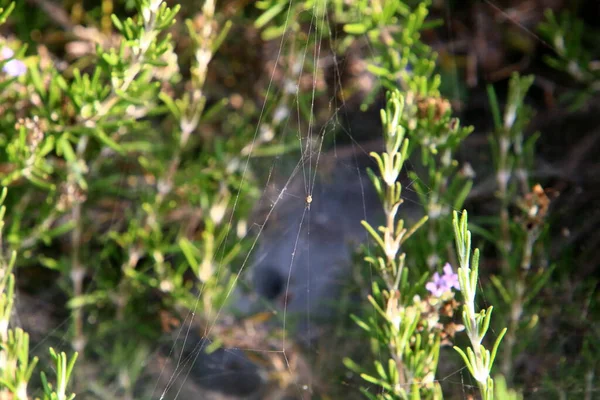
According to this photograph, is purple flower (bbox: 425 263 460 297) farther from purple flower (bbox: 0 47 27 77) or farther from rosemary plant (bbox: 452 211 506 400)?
purple flower (bbox: 0 47 27 77)

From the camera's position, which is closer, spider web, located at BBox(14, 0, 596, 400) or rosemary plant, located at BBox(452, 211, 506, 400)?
rosemary plant, located at BBox(452, 211, 506, 400)

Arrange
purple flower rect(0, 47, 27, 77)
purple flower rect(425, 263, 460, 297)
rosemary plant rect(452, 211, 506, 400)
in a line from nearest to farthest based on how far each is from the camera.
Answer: rosemary plant rect(452, 211, 506, 400)
purple flower rect(425, 263, 460, 297)
purple flower rect(0, 47, 27, 77)

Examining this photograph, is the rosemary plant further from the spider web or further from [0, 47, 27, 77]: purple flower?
[0, 47, 27, 77]: purple flower

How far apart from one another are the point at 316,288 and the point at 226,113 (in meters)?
0.57

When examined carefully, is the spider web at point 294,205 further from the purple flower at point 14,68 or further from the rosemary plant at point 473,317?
the purple flower at point 14,68

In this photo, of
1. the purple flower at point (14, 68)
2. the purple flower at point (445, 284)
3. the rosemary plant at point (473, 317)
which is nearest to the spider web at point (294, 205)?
the purple flower at point (445, 284)

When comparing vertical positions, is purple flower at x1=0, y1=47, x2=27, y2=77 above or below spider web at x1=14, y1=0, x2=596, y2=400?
above

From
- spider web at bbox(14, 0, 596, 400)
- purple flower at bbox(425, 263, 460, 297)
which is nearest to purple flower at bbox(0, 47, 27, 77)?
spider web at bbox(14, 0, 596, 400)

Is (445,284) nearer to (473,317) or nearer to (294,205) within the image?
(473,317)

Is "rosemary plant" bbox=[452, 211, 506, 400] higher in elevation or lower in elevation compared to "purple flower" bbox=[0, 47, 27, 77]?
lower

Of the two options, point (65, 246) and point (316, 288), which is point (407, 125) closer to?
point (316, 288)

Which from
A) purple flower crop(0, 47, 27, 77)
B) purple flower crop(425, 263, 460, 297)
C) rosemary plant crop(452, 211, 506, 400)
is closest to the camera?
rosemary plant crop(452, 211, 506, 400)

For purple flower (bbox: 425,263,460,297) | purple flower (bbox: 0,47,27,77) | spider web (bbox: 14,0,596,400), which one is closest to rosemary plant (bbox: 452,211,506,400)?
purple flower (bbox: 425,263,460,297)

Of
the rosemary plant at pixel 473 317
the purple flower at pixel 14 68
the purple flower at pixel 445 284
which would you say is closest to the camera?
the rosemary plant at pixel 473 317
